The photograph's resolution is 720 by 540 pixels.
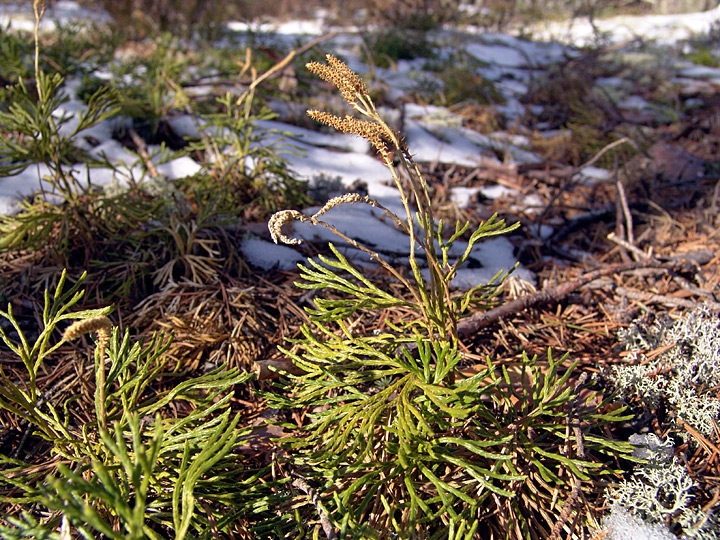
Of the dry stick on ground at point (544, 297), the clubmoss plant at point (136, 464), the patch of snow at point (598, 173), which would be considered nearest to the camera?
the clubmoss plant at point (136, 464)

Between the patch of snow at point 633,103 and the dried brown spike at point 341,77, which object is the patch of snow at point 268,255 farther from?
the patch of snow at point 633,103

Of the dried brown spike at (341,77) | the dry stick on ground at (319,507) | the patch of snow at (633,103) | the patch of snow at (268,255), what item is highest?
the dried brown spike at (341,77)

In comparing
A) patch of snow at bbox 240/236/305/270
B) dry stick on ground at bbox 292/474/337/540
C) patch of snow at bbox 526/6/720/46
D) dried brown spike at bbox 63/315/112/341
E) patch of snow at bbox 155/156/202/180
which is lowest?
patch of snow at bbox 526/6/720/46

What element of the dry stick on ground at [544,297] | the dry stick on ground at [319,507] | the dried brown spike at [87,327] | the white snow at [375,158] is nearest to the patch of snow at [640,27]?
the white snow at [375,158]

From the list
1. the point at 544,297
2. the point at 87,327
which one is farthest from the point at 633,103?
the point at 87,327

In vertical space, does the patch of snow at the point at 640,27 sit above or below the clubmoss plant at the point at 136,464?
below

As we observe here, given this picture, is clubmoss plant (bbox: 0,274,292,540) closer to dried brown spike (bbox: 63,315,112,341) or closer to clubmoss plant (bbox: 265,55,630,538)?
dried brown spike (bbox: 63,315,112,341)

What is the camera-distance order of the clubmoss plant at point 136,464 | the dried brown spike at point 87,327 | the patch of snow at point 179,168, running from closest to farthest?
1. the dried brown spike at point 87,327
2. the clubmoss plant at point 136,464
3. the patch of snow at point 179,168

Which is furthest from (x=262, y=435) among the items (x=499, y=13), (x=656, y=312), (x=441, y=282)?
(x=499, y=13)

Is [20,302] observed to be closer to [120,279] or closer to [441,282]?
[120,279]

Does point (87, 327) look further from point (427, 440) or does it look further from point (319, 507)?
point (427, 440)

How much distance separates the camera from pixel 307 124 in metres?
4.12

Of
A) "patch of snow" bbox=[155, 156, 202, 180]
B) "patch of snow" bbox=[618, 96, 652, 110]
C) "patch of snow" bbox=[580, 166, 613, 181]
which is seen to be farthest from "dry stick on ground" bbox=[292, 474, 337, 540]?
"patch of snow" bbox=[618, 96, 652, 110]

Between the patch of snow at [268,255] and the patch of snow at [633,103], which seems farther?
the patch of snow at [633,103]
